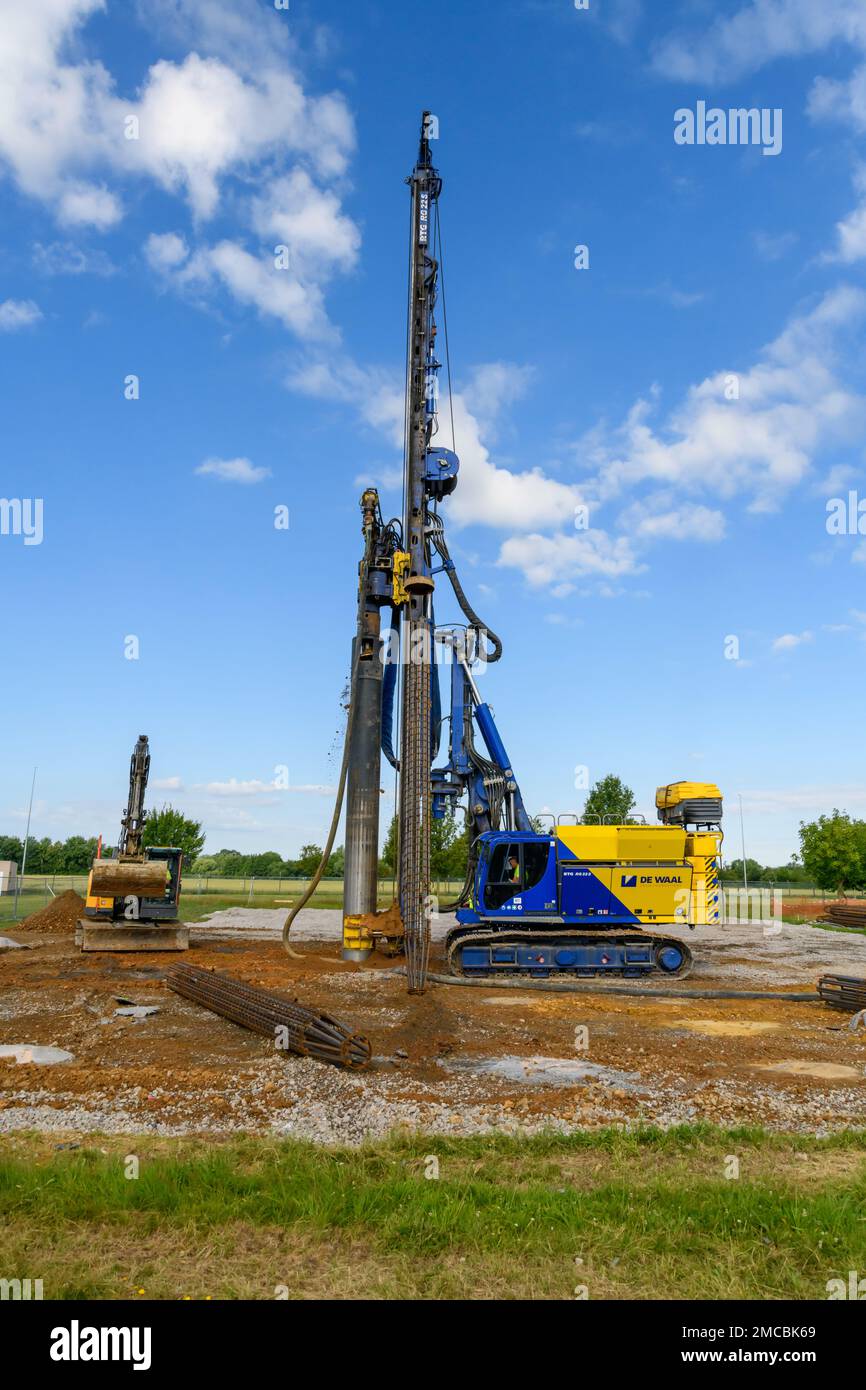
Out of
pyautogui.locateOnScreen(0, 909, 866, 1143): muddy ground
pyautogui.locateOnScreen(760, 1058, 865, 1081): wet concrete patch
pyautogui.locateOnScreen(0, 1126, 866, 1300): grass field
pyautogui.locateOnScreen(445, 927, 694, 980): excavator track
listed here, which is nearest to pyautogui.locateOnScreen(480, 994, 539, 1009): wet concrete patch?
pyautogui.locateOnScreen(0, 909, 866, 1143): muddy ground

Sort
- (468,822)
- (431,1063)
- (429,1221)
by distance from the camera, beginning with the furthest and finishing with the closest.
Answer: (468,822)
(431,1063)
(429,1221)

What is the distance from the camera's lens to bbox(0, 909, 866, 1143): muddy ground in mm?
8367

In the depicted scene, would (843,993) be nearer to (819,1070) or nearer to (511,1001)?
(819,1070)

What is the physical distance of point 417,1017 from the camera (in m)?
12.8

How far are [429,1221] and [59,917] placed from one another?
24519mm

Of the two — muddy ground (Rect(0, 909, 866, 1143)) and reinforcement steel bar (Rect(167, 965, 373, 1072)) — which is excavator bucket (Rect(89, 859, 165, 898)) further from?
reinforcement steel bar (Rect(167, 965, 373, 1072))

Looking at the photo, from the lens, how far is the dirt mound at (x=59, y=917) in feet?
86.0

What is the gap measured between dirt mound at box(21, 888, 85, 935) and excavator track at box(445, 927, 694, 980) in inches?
576

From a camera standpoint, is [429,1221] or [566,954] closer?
[429,1221]

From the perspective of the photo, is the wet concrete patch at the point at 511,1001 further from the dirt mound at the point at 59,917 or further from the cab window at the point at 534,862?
the dirt mound at the point at 59,917

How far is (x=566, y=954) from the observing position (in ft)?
56.9

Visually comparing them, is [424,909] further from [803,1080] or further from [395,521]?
[395,521]

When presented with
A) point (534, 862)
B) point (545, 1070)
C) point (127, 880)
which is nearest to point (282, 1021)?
point (545, 1070)
